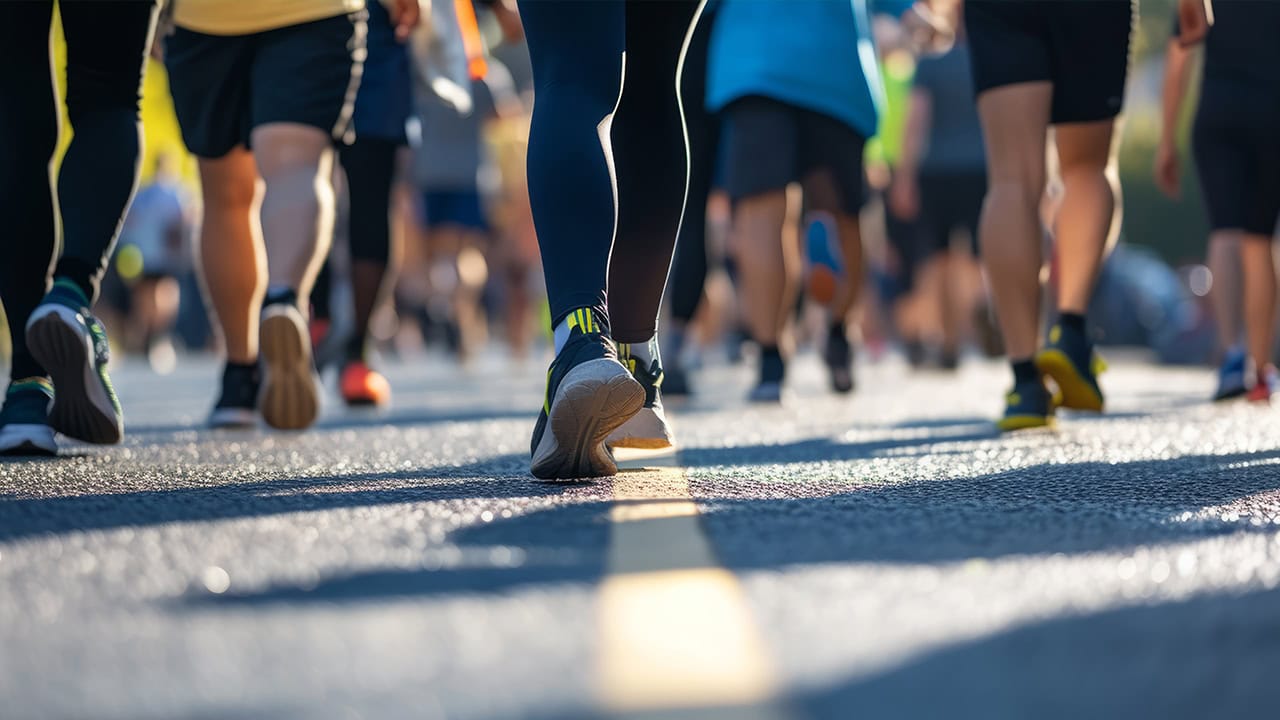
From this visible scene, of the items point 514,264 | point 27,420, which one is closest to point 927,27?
point 27,420

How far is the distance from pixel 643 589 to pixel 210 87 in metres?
3.70

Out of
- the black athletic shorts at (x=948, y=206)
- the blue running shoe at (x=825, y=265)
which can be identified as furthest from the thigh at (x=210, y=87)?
the black athletic shorts at (x=948, y=206)

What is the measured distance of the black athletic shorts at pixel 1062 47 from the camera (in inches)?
199

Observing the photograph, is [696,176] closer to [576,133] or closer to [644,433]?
[644,433]

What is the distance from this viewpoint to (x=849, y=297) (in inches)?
328

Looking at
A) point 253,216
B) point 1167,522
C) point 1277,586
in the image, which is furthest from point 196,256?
point 1277,586

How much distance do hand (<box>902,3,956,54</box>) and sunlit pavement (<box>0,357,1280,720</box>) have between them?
11.5 ft

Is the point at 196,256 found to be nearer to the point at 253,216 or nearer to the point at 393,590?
the point at 253,216

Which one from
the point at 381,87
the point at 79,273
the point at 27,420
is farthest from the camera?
the point at 381,87

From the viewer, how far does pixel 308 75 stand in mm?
5074

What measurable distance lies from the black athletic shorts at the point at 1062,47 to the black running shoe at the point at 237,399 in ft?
8.27

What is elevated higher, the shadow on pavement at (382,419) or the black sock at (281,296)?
the black sock at (281,296)

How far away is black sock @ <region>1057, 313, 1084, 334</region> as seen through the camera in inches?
201

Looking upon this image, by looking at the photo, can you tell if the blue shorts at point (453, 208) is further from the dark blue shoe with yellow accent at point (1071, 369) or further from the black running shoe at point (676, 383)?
the dark blue shoe with yellow accent at point (1071, 369)
